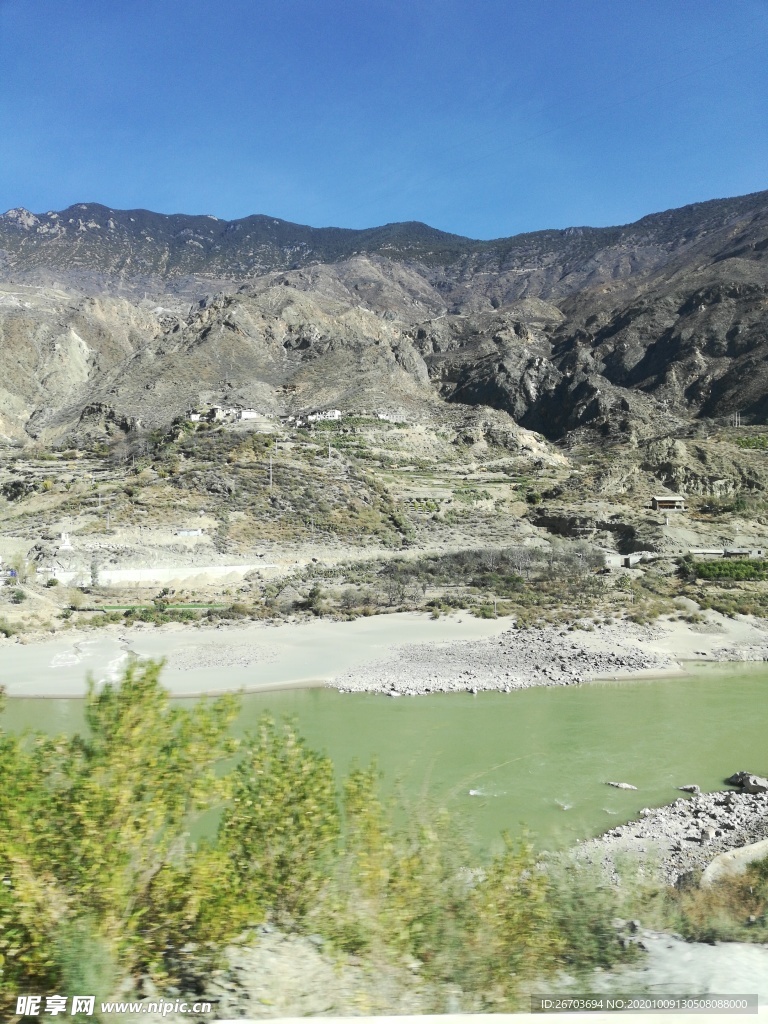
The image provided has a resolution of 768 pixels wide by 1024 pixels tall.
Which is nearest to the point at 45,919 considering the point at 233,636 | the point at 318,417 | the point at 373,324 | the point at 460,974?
the point at 460,974

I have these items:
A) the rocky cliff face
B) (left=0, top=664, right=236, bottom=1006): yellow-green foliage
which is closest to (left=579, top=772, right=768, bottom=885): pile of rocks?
(left=0, top=664, right=236, bottom=1006): yellow-green foliage

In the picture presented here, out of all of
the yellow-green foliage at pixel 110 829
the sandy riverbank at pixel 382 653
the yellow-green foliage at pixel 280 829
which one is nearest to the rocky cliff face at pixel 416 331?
the sandy riverbank at pixel 382 653

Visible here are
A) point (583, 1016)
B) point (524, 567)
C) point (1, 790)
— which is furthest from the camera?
point (524, 567)

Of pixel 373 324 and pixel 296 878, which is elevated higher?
pixel 373 324

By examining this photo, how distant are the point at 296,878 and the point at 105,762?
1.47 m

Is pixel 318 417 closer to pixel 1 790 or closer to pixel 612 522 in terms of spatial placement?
pixel 612 522

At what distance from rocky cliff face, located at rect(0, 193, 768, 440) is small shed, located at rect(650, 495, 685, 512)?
2450 cm

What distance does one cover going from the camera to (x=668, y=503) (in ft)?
147

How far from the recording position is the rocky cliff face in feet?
243

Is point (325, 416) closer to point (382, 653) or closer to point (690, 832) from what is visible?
point (382, 653)

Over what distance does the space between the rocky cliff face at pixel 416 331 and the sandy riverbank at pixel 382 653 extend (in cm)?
4280

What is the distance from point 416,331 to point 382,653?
9779 centimetres

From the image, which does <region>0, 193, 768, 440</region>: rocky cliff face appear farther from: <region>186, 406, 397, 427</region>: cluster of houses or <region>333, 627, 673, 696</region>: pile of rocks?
<region>333, 627, 673, 696</region>: pile of rocks

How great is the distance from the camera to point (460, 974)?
154 inches
